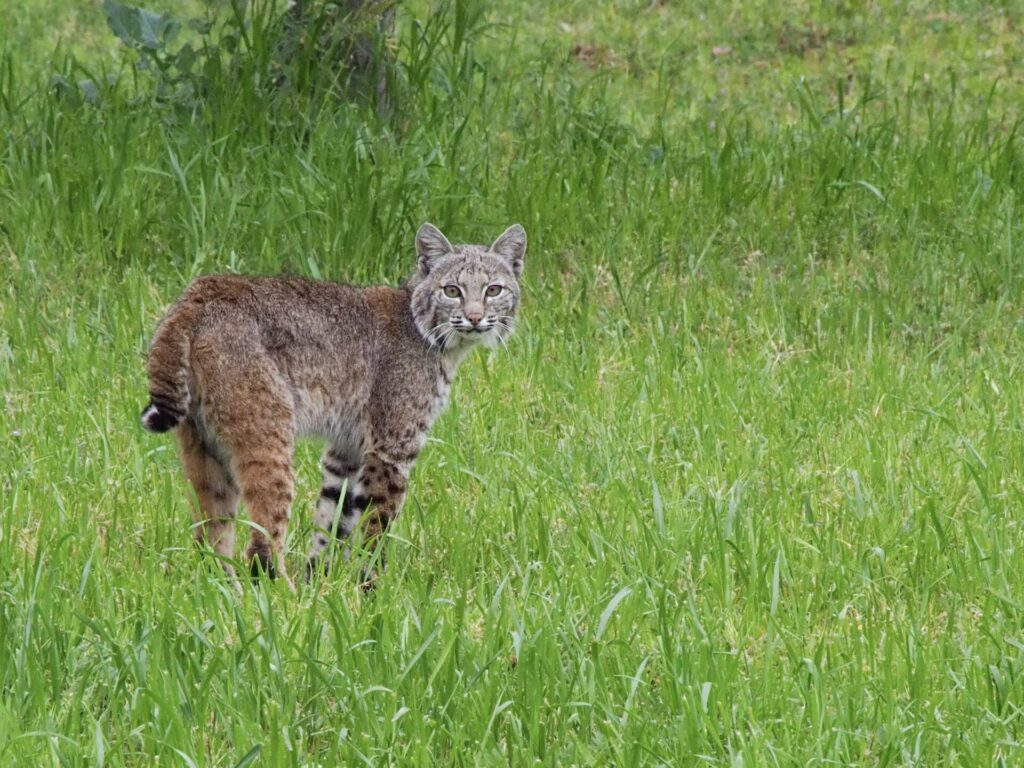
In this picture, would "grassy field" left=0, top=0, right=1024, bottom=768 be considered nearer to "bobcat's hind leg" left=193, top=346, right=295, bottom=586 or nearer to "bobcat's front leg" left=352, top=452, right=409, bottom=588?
"bobcat's front leg" left=352, top=452, right=409, bottom=588

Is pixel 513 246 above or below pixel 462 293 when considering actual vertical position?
above

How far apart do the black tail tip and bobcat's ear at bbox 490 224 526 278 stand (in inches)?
76.4

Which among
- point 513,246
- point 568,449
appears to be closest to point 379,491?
point 568,449

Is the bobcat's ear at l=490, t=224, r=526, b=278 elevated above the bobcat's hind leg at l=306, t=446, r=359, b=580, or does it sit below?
above

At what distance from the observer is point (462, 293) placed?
21.2ft

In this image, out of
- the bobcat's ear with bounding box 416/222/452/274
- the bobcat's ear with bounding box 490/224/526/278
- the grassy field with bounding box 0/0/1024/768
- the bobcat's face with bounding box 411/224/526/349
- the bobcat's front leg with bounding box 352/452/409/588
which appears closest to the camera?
the grassy field with bounding box 0/0/1024/768

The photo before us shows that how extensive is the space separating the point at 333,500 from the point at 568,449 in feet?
3.15

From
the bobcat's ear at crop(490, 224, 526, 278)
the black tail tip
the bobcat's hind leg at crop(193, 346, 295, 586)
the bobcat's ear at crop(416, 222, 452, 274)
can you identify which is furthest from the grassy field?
the bobcat's ear at crop(416, 222, 452, 274)

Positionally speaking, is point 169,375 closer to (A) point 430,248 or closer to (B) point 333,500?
(B) point 333,500

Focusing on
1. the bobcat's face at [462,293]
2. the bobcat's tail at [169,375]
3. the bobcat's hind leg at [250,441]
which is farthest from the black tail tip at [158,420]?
the bobcat's face at [462,293]

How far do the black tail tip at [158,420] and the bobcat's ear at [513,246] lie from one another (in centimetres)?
194

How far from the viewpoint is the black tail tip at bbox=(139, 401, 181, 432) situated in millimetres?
5262

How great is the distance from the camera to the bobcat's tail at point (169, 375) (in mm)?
5285

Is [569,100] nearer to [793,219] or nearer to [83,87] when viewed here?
[793,219]
